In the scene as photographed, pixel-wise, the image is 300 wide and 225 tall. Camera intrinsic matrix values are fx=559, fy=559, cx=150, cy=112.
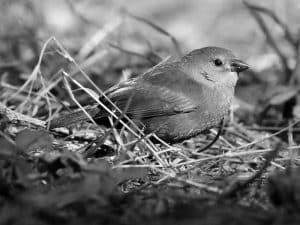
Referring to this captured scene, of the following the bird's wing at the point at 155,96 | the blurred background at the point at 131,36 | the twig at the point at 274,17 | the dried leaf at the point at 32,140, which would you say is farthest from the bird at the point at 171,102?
the dried leaf at the point at 32,140

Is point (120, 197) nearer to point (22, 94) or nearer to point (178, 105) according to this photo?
point (178, 105)

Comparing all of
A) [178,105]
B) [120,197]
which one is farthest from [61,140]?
[120,197]

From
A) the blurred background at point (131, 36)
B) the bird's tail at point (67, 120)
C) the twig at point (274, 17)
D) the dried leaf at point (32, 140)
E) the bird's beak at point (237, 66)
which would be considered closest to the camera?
the dried leaf at point (32, 140)

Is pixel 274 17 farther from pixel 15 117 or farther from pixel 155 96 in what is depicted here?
pixel 15 117

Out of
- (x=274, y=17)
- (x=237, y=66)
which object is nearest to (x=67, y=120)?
(x=237, y=66)

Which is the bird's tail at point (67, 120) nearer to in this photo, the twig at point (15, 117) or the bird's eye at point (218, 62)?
the twig at point (15, 117)

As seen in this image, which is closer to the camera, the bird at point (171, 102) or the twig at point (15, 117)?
the twig at point (15, 117)

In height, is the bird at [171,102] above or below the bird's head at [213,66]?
below
